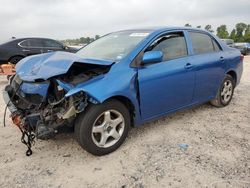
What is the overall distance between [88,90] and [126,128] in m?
0.84

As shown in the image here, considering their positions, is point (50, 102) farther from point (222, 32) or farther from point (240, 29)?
point (240, 29)

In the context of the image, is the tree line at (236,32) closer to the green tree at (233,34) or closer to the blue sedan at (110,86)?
the green tree at (233,34)

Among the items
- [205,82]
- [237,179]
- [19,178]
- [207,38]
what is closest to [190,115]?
[205,82]

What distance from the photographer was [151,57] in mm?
3541

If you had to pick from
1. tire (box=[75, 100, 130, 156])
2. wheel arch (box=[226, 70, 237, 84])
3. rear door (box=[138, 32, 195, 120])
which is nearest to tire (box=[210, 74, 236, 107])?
wheel arch (box=[226, 70, 237, 84])

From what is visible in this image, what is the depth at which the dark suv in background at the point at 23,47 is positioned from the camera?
944 cm

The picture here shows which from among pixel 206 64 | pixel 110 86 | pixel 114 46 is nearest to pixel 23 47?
pixel 114 46

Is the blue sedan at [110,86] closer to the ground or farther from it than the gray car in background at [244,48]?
farther from it

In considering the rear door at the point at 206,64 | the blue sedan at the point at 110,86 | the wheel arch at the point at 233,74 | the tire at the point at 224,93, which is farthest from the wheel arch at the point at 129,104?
the wheel arch at the point at 233,74

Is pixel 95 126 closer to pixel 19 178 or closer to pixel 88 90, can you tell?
pixel 88 90

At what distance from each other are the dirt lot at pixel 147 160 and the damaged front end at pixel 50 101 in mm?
413

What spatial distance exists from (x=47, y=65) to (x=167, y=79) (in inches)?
65.7

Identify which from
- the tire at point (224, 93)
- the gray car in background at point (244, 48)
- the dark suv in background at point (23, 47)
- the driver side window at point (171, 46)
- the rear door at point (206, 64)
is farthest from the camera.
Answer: the gray car in background at point (244, 48)

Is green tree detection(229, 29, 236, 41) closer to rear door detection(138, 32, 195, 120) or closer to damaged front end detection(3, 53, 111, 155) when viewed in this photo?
rear door detection(138, 32, 195, 120)
